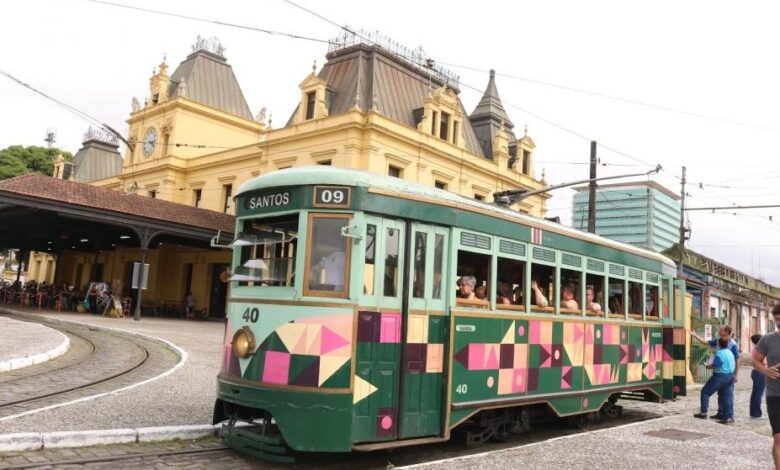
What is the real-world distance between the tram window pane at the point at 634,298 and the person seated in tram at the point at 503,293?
11.6 feet

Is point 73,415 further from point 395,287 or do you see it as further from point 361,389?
point 395,287

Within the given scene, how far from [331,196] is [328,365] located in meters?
1.65

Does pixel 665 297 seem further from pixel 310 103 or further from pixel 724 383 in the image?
pixel 310 103

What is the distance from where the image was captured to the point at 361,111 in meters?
28.9

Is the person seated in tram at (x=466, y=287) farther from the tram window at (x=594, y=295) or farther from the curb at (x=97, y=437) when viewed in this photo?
the curb at (x=97, y=437)

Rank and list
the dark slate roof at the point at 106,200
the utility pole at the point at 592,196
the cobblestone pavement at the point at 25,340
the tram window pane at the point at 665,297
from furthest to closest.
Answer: the dark slate roof at the point at 106,200 → the utility pole at the point at 592,196 → the cobblestone pavement at the point at 25,340 → the tram window pane at the point at 665,297

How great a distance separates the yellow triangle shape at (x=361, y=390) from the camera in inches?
239

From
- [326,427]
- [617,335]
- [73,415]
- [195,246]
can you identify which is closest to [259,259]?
[326,427]

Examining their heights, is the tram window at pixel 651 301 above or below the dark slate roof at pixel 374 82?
below

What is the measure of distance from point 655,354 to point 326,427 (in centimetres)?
743

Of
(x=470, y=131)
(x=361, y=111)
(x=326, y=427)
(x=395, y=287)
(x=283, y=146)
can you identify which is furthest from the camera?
→ (x=470, y=131)

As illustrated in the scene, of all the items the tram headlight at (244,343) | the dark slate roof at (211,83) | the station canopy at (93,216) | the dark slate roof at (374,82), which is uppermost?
the dark slate roof at (211,83)

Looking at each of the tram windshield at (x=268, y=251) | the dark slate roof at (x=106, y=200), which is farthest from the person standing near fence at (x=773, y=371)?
the dark slate roof at (x=106, y=200)

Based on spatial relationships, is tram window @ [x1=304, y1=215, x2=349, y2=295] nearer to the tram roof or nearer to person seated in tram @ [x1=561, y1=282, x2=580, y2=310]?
the tram roof
